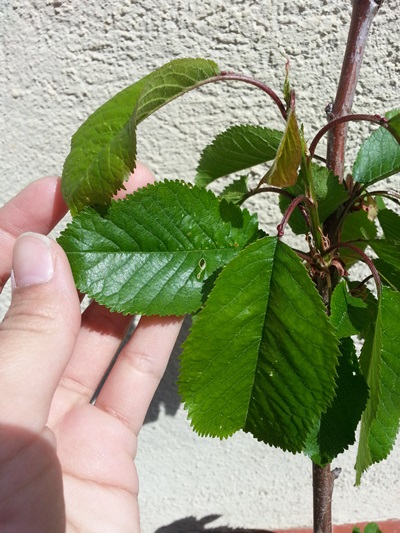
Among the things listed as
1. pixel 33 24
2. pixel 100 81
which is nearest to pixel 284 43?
pixel 100 81

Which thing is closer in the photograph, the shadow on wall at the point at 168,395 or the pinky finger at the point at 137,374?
the pinky finger at the point at 137,374

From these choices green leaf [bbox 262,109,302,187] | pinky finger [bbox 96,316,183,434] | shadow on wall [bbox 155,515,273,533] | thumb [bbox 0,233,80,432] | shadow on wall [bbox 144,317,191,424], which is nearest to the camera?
green leaf [bbox 262,109,302,187]

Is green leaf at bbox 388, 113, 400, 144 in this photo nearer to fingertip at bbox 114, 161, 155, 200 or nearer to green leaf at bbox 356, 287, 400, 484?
green leaf at bbox 356, 287, 400, 484

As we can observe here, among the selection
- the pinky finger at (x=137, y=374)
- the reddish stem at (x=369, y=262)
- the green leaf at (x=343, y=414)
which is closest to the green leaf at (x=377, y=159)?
the reddish stem at (x=369, y=262)

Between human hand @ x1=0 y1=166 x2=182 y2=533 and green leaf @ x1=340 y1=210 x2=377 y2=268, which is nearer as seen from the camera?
human hand @ x1=0 y1=166 x2=182 y2=533

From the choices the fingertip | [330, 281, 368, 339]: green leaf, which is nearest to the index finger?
the fingertip

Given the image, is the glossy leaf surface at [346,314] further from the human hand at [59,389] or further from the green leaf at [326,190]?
the human hand at [59,389]

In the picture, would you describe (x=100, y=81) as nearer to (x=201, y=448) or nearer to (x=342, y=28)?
(x=342, y=28)
